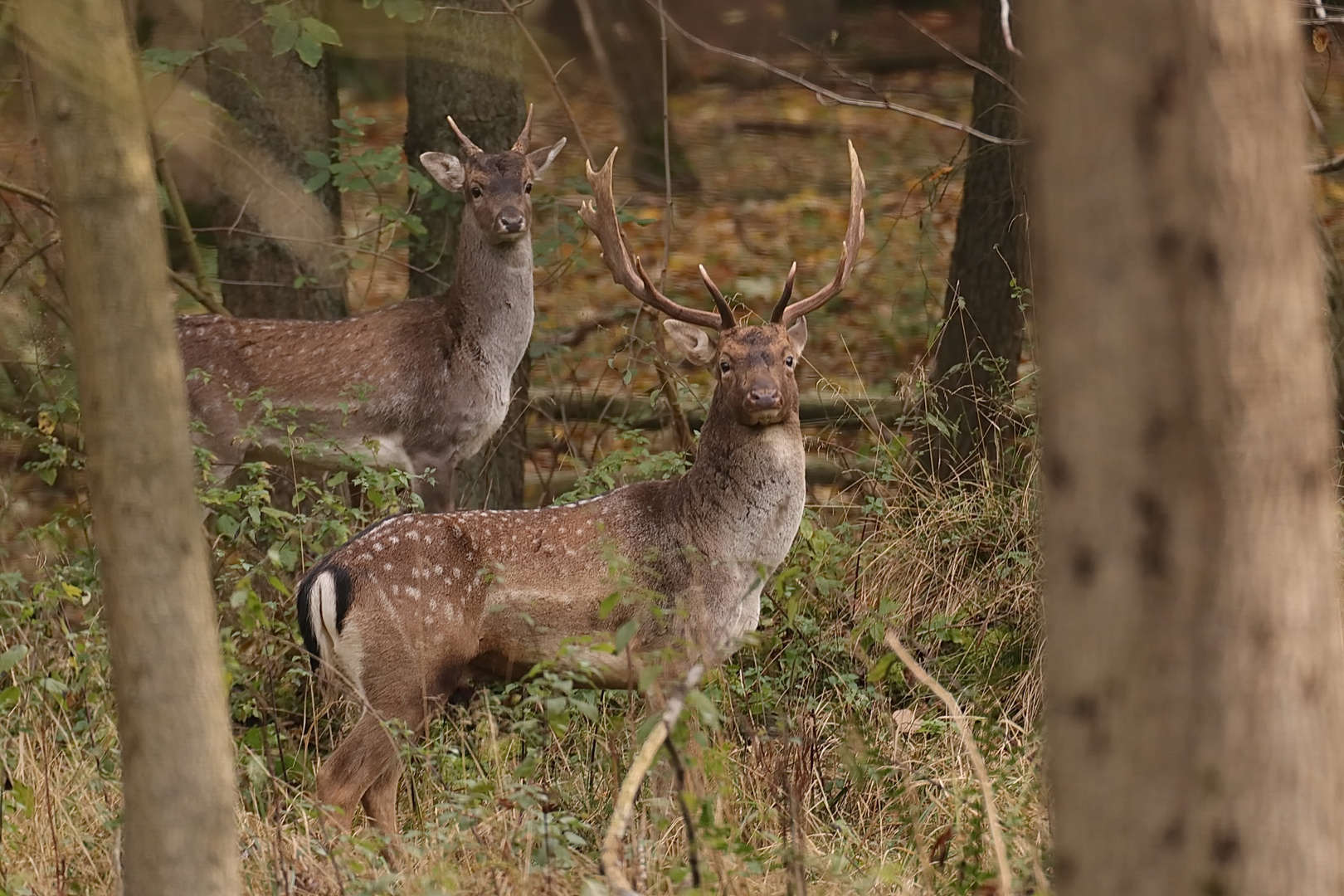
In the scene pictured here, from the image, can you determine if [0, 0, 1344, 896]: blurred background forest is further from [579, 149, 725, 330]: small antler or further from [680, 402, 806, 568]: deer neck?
[579, 149, 725, 330]: small antler

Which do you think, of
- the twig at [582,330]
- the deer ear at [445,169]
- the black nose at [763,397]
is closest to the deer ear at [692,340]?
the black nose at [763,397]

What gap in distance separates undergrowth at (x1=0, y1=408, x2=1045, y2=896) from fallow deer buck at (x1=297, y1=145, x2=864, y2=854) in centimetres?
16

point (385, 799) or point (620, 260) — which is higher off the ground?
point (620, 260)

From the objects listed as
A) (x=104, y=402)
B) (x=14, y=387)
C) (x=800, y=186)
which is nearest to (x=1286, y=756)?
(x=104, y=402)

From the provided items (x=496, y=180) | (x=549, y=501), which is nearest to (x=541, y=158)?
(x=496, y=180)

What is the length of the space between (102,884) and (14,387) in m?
4.19

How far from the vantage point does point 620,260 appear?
628 cm

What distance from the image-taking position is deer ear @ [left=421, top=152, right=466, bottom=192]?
7.57 metres

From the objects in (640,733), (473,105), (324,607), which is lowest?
(324,607)

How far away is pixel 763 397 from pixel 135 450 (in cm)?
283

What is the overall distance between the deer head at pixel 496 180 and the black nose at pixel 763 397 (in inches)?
95.5

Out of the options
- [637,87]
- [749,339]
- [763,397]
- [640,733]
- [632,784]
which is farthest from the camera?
[637,87]

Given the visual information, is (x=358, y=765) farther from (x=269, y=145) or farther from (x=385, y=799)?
(x=269, y=145)

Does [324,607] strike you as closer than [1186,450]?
No
